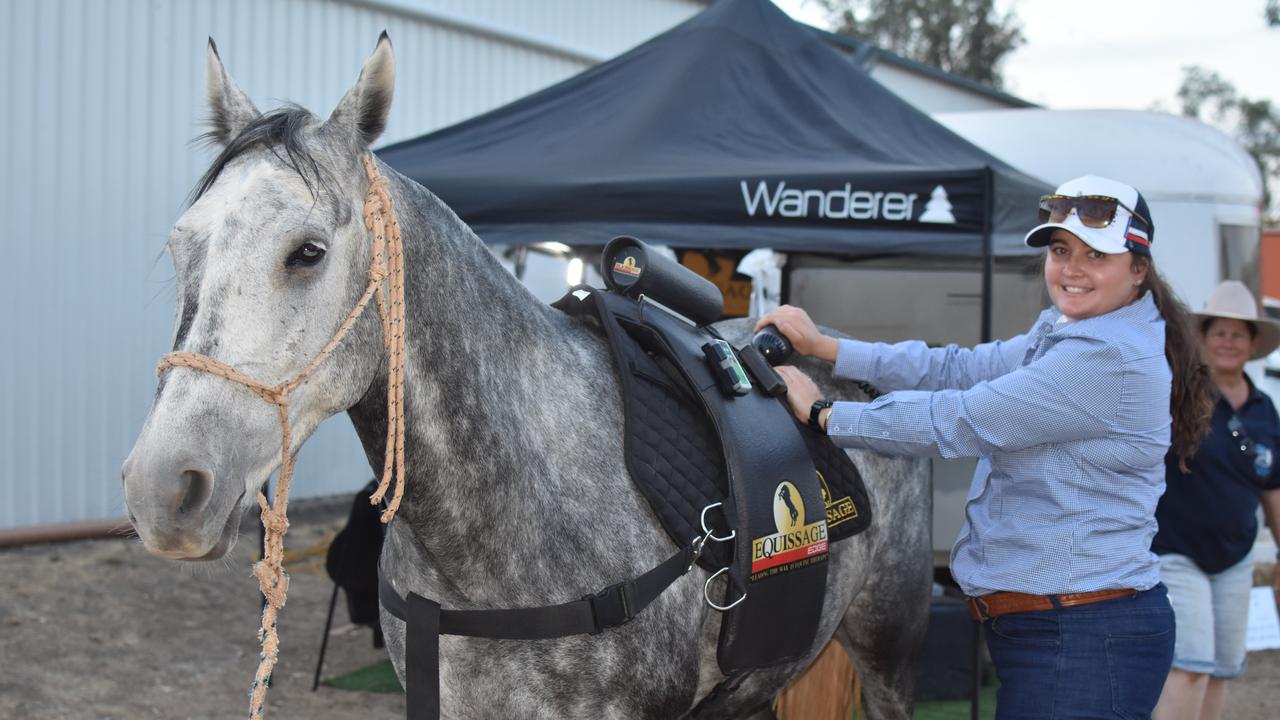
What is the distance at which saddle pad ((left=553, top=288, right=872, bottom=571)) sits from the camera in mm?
2016

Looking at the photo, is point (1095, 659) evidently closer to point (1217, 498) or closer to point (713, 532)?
point (713, 532)

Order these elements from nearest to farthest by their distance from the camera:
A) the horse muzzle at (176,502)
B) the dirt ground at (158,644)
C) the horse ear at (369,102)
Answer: the horse muzzle at (176,502) < the horse ear at (369,102) < the dirt ground at (158,644)

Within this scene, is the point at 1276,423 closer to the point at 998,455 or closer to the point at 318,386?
the point at 998,455

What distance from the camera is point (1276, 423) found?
3.89 m

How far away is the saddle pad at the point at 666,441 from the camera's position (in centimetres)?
202

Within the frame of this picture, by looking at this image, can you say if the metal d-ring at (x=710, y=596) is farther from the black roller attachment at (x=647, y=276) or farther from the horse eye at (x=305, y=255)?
the horse eye at (x=305, y=255)

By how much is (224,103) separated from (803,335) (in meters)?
1.51

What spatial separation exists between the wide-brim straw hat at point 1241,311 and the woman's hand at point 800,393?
7.60 feet

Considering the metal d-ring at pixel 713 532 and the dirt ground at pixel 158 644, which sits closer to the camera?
the metal d-ring at pixel 713 532

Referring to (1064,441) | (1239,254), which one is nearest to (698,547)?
(1064,441)

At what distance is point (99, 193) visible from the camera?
717 centimetres

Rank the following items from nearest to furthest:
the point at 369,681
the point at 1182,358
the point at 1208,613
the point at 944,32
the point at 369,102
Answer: the point at 369,102, the point at 1182,358, the point at 1208,613, the point at 369,681, the point at 944,32

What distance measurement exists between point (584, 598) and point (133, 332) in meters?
6.55

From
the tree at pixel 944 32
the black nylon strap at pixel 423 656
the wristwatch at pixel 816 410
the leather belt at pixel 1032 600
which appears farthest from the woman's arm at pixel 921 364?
the tree at pixel 944 32
